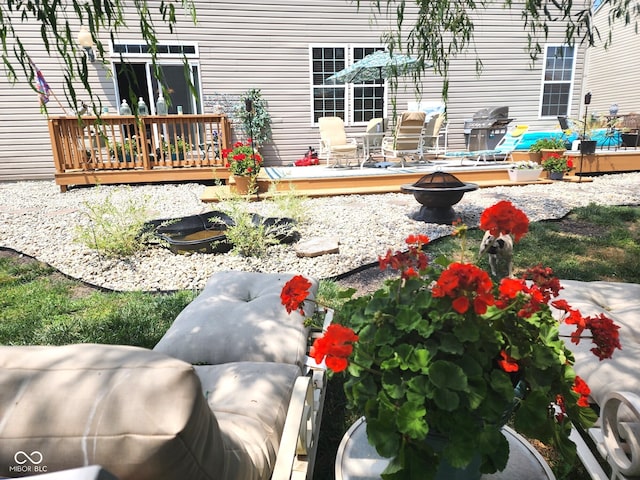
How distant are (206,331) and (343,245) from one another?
2.56 meters

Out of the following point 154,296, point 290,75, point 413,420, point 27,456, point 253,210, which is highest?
point 290,75

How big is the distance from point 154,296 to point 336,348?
106 inches

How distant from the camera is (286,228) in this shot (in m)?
4.43

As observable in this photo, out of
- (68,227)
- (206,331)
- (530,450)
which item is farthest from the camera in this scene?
(68,227)

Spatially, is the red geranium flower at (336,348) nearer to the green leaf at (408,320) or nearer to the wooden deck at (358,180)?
the green leaf at (408,320)

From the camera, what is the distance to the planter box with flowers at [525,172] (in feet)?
23.6

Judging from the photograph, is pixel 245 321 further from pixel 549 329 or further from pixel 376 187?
pixel 376 187

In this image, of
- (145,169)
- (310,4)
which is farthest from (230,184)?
(310,4)

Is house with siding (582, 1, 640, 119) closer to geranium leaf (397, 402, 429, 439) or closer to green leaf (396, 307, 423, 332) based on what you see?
green leaf (396, 307, 423, 332)

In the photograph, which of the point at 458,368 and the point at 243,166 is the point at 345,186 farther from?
the point at 458,368

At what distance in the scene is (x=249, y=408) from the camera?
1275 millimetres

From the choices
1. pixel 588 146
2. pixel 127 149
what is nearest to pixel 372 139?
pixel 588 146

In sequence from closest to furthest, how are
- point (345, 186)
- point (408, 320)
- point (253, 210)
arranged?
point (408, 320) → point (253, 210) → point (345, 186)

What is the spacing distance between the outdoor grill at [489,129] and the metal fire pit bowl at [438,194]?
196 inches
